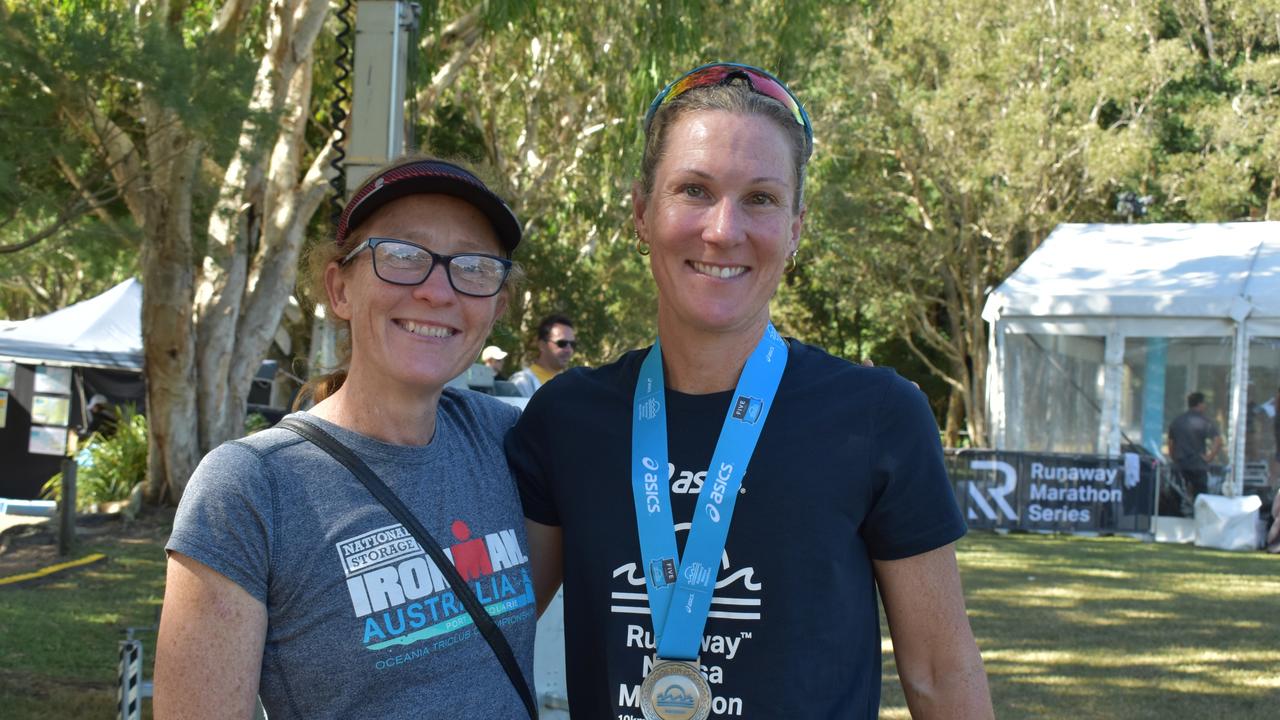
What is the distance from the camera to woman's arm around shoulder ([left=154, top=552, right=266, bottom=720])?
179 cm

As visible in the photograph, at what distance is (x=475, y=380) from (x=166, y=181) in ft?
8.80

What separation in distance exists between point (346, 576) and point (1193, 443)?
16.3 m

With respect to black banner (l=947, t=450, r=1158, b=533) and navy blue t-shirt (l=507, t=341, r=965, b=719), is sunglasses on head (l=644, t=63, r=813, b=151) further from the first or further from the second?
black banner (l=947, t=450, r=1158, b=533)

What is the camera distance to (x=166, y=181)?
7898 millimetres

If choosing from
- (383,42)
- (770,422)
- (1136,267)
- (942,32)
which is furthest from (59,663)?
(942,32)

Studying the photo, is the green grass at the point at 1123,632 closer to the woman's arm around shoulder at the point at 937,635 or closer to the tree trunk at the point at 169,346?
the woman's arm around shoulder at the point at 937,635

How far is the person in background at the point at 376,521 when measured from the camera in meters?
1.80

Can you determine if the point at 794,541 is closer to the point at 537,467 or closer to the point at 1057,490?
the point at 537,467

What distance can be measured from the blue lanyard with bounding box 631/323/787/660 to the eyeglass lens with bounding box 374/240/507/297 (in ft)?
1.23

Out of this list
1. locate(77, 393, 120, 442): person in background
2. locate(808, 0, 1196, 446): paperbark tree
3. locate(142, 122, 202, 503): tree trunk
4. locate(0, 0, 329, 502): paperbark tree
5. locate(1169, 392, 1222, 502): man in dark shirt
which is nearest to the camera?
locate(0, 0, 329, 502): paperbark tree

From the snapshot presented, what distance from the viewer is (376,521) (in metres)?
1.97

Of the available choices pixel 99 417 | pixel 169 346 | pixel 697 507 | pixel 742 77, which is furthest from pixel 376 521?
pixel 99 417

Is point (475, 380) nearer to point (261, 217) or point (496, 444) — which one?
point (261, 217)

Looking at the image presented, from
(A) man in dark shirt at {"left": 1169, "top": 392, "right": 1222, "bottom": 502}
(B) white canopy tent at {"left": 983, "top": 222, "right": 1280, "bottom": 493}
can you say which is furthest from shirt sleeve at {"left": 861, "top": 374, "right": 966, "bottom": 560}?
(A) man in dark shirt at {"left": 1169, "top": 392, "right": 1222, "bottom": 502}
